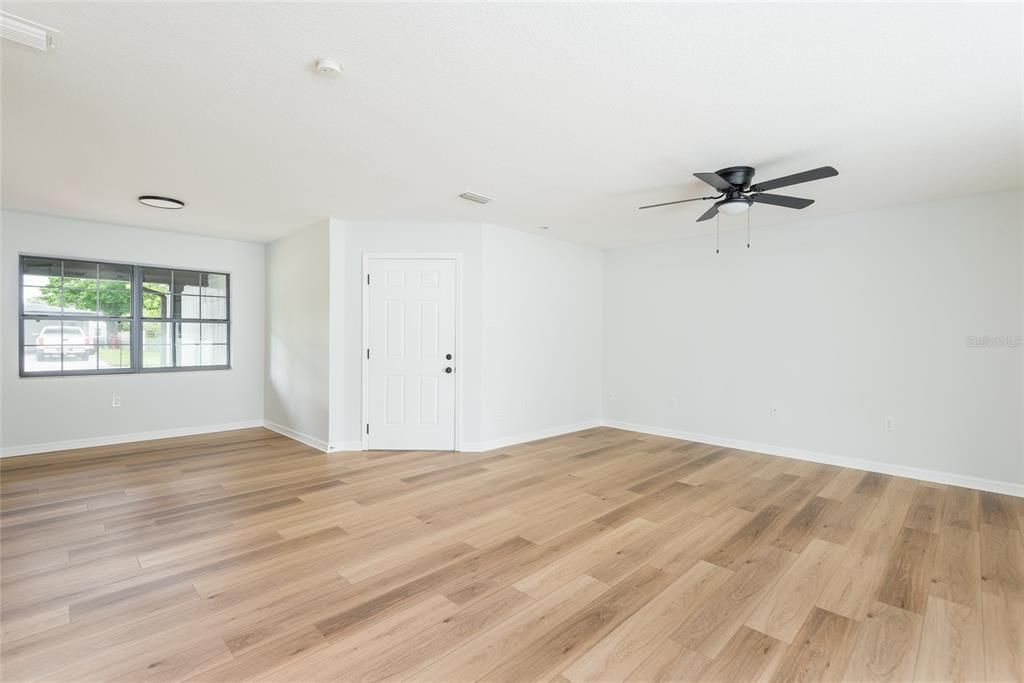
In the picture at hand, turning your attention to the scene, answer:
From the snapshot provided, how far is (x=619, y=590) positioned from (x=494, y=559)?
0.71 meters

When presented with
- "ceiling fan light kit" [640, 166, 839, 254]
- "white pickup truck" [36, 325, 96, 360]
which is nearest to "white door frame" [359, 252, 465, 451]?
"ceiling fan light kit" [640, 166, 839, 254]

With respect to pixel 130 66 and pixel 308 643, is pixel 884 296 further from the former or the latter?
pixel 130 66

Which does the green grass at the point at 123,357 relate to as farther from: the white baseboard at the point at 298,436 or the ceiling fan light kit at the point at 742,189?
the ceiling fan light kit at the point at 742,189

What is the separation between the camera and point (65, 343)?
17.2 feet

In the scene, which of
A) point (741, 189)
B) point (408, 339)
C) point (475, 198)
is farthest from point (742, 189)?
point (408, 339)

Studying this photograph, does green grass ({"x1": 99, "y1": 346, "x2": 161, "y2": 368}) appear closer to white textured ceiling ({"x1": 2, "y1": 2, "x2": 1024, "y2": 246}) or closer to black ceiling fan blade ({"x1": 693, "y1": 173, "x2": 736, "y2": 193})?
white textured ceiling ({"x1": 2, "y1": 2, "x2": 1024, "y2": 246})

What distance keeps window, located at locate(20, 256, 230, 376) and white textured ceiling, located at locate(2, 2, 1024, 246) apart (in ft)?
4.78

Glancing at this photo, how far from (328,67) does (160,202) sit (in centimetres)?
331

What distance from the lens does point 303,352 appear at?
563cm

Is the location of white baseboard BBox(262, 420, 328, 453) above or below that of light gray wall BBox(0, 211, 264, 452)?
below

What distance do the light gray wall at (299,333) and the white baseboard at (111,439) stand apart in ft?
1.61

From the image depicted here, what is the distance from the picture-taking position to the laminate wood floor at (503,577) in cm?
189

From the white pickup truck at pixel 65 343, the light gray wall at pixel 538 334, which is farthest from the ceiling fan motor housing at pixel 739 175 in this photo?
the white pickup truck at pixel 65 343

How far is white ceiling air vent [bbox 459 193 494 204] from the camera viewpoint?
4.19 meters
